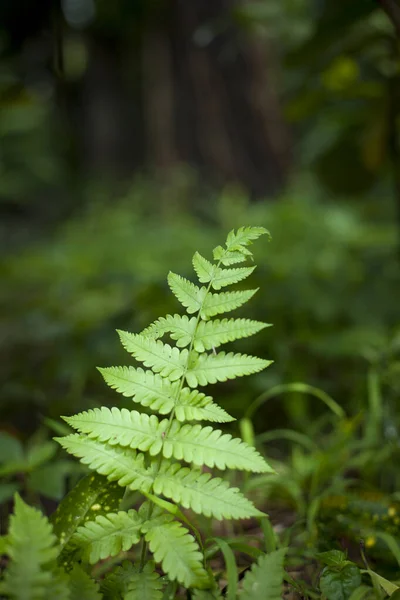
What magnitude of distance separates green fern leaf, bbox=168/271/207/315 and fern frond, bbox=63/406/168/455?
0.22 meters

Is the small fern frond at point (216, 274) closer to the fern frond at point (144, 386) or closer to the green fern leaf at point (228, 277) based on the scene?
the green fern leaf at point (228, 277)

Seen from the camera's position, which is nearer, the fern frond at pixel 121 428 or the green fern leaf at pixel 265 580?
Result: the green fern leaf at pixel 265 580

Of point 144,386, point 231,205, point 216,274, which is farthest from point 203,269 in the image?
point 231,205

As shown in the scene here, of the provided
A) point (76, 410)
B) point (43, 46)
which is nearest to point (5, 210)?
point (43, 46)

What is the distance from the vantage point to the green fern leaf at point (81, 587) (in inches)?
31.4

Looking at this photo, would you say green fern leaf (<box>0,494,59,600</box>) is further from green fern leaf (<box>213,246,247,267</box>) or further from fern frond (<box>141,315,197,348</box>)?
green fern leaf (<box>213,246,247,267</box>)

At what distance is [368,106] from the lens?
2.02 meters

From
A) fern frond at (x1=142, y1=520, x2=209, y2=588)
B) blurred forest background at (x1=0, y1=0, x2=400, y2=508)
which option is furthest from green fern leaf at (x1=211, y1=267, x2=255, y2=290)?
blurred forest background at (x1=0, y1=0, x2=400, y2=508)

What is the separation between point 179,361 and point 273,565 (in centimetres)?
37

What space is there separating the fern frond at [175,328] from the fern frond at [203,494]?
23cm

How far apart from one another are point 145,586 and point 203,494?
0.17 m

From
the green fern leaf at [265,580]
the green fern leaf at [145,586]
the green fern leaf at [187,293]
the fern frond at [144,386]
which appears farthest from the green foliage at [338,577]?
the green fern leaf at [187,293]

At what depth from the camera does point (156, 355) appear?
3.11ft

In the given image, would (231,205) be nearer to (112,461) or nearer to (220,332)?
(220,332)
